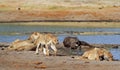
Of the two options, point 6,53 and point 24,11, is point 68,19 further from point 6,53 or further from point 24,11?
point 6,53

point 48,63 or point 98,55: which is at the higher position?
point 48,63

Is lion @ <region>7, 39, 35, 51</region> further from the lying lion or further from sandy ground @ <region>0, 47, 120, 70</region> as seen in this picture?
the lying lion

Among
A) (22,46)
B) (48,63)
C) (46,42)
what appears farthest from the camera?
(22,46)

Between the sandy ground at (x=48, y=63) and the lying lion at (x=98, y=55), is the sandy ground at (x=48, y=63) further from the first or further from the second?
the lying lion at (x=98, y=55)

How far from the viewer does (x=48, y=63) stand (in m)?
18.7

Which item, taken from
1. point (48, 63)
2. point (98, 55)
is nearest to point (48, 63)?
point (48, 63)

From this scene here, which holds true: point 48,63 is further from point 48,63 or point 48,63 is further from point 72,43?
point 72,43

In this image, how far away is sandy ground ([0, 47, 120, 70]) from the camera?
17.5 meters

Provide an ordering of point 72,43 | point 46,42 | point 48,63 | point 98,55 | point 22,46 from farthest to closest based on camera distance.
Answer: point 72,43 < point 22,46 < point 46,42 < point 98,55 < point 48,63

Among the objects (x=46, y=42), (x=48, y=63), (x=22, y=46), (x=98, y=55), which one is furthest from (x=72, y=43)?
(x=48, y=63)

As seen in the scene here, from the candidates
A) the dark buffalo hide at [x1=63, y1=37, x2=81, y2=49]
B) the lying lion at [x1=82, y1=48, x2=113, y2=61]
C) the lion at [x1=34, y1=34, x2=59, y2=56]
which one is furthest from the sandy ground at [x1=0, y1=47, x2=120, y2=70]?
the dark buffalo hide at [x1=63, y1=37, x2=81, y2=49]

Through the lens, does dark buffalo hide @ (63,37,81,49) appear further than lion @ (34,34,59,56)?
Yes

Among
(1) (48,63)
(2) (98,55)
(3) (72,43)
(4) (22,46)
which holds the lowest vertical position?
(3) (72,43)

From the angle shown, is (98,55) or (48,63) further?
→ (98,55)
